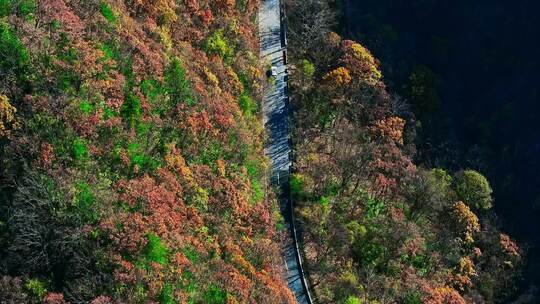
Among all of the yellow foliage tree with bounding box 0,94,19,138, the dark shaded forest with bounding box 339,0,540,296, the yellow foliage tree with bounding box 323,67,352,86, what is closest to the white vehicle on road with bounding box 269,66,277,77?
the yellow foliage tree with bounding box 323,67,352,86

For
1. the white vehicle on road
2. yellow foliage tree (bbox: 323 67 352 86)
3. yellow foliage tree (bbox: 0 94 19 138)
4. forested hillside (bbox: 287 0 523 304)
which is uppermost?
yellow foliage tree (bbox: 0 94 19 138)

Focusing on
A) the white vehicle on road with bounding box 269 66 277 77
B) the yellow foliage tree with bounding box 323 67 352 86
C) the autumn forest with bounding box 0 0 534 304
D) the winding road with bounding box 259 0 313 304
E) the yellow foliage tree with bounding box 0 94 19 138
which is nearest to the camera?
the autumn forest with bounding box 0 0 534 304

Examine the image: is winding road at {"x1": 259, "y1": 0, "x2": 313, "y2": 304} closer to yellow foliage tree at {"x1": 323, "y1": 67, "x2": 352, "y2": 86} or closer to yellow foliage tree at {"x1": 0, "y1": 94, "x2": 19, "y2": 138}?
yellow foliage tree at {"x1": 323, "y1": 67, "x2": 352, "y2": 86}

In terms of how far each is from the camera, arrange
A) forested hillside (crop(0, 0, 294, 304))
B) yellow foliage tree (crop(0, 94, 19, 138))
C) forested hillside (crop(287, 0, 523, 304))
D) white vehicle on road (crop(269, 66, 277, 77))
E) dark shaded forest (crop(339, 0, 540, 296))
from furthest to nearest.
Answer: dark shaded forest (crop(339, 0, 540, 296)), white vehicle on road (crop(269, 66, 277, 77)), forested hillside (crop(287, 0, 523, 304)), yellow foliage tree (crop(0, 94, 19, 138)), forested hillside (crop(0, 0, 294, 304))

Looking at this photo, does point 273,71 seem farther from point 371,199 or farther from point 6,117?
point 6,117

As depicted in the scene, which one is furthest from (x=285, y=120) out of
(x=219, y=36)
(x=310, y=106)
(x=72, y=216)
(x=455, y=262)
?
(x=72, y=216)

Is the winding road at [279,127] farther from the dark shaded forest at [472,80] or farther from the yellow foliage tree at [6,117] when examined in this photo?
the yellow foliage tree at [6,117]

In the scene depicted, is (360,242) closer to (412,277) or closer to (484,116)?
(412,277)

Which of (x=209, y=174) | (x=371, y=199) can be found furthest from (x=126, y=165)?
(x=371, y=199)
